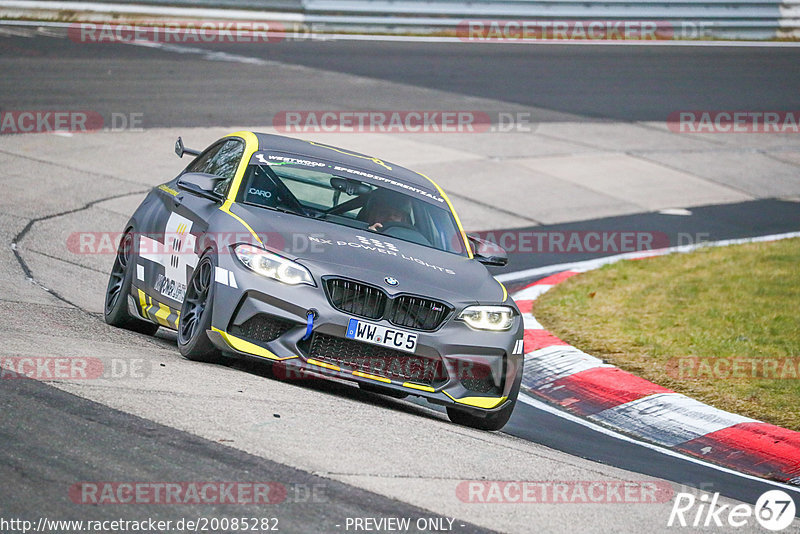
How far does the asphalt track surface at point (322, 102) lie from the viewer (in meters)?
4.98

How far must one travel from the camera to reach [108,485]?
4727 mm

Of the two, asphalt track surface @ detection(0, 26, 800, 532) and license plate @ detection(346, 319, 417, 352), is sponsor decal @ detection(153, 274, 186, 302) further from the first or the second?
license plate @ detection(346, 319, 417, 352)

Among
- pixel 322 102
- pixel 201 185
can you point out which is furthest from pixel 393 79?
pixel 201 185

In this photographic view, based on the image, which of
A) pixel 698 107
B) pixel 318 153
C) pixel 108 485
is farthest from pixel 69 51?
pixel 108 485

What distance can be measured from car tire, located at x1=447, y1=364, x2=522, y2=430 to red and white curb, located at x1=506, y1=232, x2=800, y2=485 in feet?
3.65

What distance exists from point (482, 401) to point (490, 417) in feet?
0.84

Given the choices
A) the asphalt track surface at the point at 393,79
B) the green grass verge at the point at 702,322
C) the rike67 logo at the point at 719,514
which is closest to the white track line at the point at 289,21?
the asphalt track surface at the point at 393,79

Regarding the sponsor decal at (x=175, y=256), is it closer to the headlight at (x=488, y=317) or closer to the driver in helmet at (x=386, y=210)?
the driver in helmet at (x=386, y=210)

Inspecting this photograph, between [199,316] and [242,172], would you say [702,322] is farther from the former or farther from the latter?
[199,316]

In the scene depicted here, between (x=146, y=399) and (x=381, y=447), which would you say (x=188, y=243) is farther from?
(x=381, y=447)

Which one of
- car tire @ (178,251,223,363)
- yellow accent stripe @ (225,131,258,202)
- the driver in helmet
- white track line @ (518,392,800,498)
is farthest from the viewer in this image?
the driver in helmet

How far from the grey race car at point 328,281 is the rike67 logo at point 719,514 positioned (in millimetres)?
1626

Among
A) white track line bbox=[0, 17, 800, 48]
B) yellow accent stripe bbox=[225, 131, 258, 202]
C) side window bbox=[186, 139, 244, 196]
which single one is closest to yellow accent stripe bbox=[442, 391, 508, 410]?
yellow accent stripe bbox=[225, 131, 258, 202]

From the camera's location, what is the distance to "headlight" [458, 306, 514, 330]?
707 centimetres
